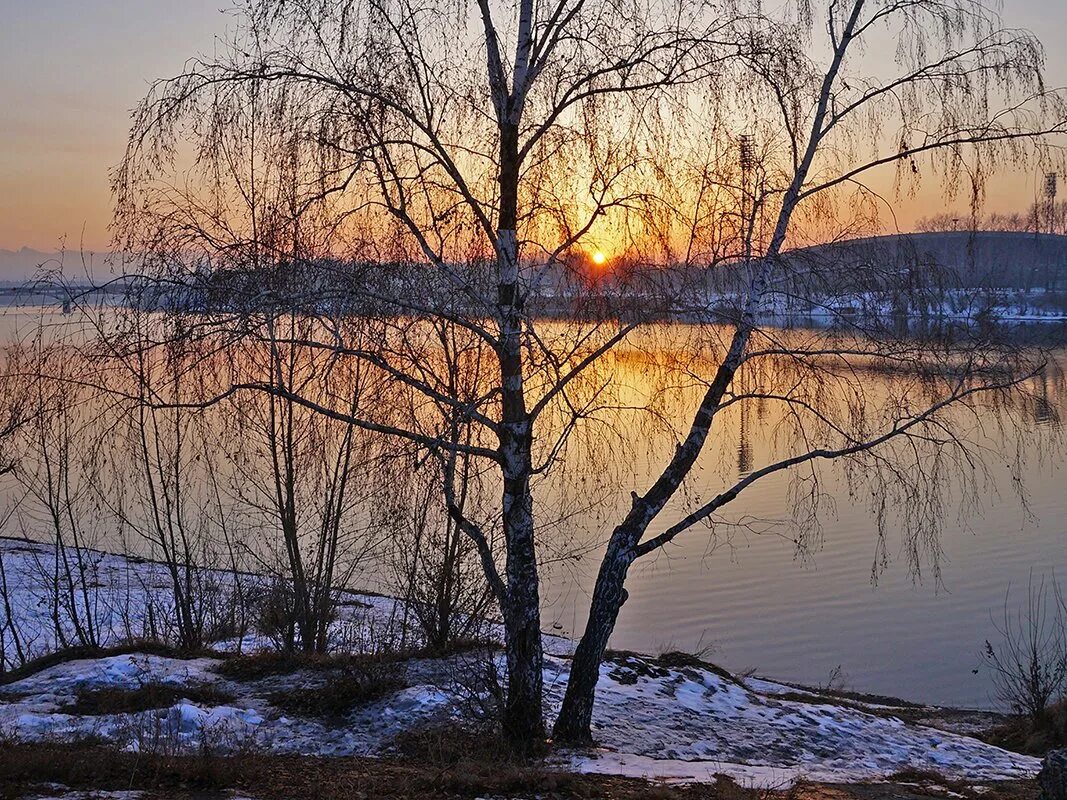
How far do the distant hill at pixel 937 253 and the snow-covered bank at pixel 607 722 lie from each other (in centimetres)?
484

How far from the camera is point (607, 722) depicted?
10281mm

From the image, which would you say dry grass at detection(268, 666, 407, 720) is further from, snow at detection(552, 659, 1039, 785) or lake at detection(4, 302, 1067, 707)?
lake at detection(4, 302, 1067, 707)

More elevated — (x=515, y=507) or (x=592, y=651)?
(x=515, y=507)

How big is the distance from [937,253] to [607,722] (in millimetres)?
5952

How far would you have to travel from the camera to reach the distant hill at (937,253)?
362 inches

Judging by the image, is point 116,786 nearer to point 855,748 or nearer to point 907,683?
point 855,748

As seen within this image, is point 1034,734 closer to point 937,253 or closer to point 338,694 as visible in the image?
point 937,253

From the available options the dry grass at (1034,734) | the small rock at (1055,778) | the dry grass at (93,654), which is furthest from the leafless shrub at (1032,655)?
the dry grass at (93,654)

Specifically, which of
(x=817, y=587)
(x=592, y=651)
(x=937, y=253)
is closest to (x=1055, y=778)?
(x=592, y=651)

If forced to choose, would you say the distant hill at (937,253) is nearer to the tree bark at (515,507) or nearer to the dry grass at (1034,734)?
the tree bark at (515,507)

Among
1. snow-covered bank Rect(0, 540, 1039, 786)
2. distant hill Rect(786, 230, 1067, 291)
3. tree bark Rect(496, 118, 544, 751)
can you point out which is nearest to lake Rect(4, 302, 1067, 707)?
snow-covered bank Rect(0, 540, 1039, 786)

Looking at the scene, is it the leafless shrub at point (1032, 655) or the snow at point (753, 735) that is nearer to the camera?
the snow at point (753, 735)

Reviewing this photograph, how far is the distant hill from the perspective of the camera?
9.20 metres

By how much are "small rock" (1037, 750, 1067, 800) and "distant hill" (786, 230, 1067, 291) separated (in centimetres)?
454
